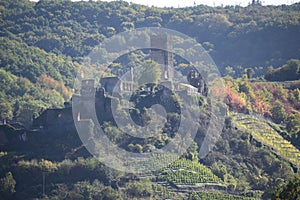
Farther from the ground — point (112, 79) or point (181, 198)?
point (112, 79)

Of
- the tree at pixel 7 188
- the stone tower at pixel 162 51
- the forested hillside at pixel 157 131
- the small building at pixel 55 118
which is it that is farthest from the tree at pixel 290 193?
the stone tower at pixel 162 51

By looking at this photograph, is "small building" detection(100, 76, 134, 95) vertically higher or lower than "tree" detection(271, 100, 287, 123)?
higher

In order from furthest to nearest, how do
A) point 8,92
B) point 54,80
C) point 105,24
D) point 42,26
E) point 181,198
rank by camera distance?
1. point 105,24
2. point 42,26
3. point 54,80
4. point 8,92
5. point 181,198

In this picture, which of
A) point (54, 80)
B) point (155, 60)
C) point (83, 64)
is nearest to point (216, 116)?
point (155, 60)

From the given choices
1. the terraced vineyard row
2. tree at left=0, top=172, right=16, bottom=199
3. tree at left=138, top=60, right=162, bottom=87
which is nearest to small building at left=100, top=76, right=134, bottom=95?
tree at left=138, top=60, right=162, bottom=87

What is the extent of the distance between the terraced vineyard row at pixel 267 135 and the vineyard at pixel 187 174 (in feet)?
17.4

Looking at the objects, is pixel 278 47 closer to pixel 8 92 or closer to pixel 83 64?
pixel 83 64

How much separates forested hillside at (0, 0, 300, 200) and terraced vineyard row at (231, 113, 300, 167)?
8cm

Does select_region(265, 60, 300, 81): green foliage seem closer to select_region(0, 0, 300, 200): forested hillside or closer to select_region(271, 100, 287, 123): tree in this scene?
select_region(0, 0, 300, 200): forested hillside

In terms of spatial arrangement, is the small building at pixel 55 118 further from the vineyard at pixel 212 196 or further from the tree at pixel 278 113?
the tree at pixel 278 113

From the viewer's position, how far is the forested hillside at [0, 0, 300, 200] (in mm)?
45219

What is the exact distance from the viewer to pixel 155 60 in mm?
63031

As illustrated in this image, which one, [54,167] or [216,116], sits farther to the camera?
[216,116]

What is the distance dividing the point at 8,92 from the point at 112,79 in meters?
23.0
